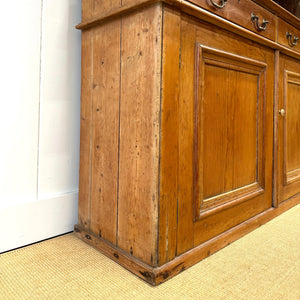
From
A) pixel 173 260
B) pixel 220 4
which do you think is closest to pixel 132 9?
pixel 220 4

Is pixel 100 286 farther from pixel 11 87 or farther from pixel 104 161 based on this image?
pixel 11 87

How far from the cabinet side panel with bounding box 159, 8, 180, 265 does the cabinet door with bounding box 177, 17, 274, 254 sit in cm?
3

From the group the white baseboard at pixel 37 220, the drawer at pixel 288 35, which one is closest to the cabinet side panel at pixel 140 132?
the white baseboard at pixel 37 220

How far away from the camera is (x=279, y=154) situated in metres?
1.38

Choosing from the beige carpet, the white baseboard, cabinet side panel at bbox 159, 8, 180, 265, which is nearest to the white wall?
the white baseboard

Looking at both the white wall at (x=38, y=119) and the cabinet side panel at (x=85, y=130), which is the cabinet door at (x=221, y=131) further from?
the white wall at (x=38, y=119)

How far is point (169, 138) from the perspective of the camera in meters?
0.84

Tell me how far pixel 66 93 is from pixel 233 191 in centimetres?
76

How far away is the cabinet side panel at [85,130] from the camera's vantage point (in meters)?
1.08

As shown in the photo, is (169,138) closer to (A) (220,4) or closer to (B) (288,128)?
(A) (220,4)

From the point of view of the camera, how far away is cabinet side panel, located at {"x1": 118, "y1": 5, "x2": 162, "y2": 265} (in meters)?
0.82

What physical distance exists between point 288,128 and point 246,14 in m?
0.66

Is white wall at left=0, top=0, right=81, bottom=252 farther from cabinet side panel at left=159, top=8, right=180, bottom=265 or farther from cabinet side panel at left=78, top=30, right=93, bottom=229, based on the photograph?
cabinet side panel at left=159, top=8, right=180, bottom=265

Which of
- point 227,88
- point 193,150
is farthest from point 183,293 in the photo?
point 227,88
